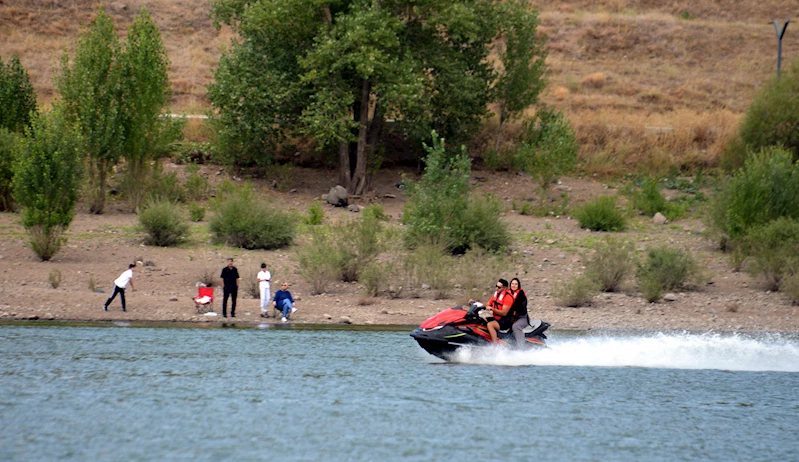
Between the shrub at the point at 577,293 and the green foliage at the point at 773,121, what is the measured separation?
17182mm

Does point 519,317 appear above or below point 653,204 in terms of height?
below

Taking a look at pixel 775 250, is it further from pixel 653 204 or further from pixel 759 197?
pixel 653 204

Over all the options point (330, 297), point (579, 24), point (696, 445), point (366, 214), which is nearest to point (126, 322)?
point (330, 297)

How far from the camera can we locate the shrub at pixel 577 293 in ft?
86.9

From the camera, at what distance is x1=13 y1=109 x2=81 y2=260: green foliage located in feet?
91.9

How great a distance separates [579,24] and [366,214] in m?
40.2

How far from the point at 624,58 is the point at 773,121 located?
22.9 m

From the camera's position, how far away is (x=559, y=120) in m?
41.4

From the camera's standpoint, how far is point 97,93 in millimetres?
34719

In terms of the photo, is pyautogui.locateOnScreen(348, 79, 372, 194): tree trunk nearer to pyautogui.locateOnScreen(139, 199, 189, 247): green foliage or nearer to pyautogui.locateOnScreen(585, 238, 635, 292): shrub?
pyautogui.locateOnScreen(139, 199, 189, 247): green foliage

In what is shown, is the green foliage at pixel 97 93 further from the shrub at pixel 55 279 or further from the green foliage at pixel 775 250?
the green foliage at pixel 775 250

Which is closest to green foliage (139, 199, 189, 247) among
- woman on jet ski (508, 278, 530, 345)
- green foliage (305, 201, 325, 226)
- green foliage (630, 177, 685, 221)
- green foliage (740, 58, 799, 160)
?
green foliage (305, 201, 325, 226)

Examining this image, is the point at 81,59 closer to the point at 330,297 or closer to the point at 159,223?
the point at 159,223

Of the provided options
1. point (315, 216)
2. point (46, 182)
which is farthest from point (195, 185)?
point (46, 182)
